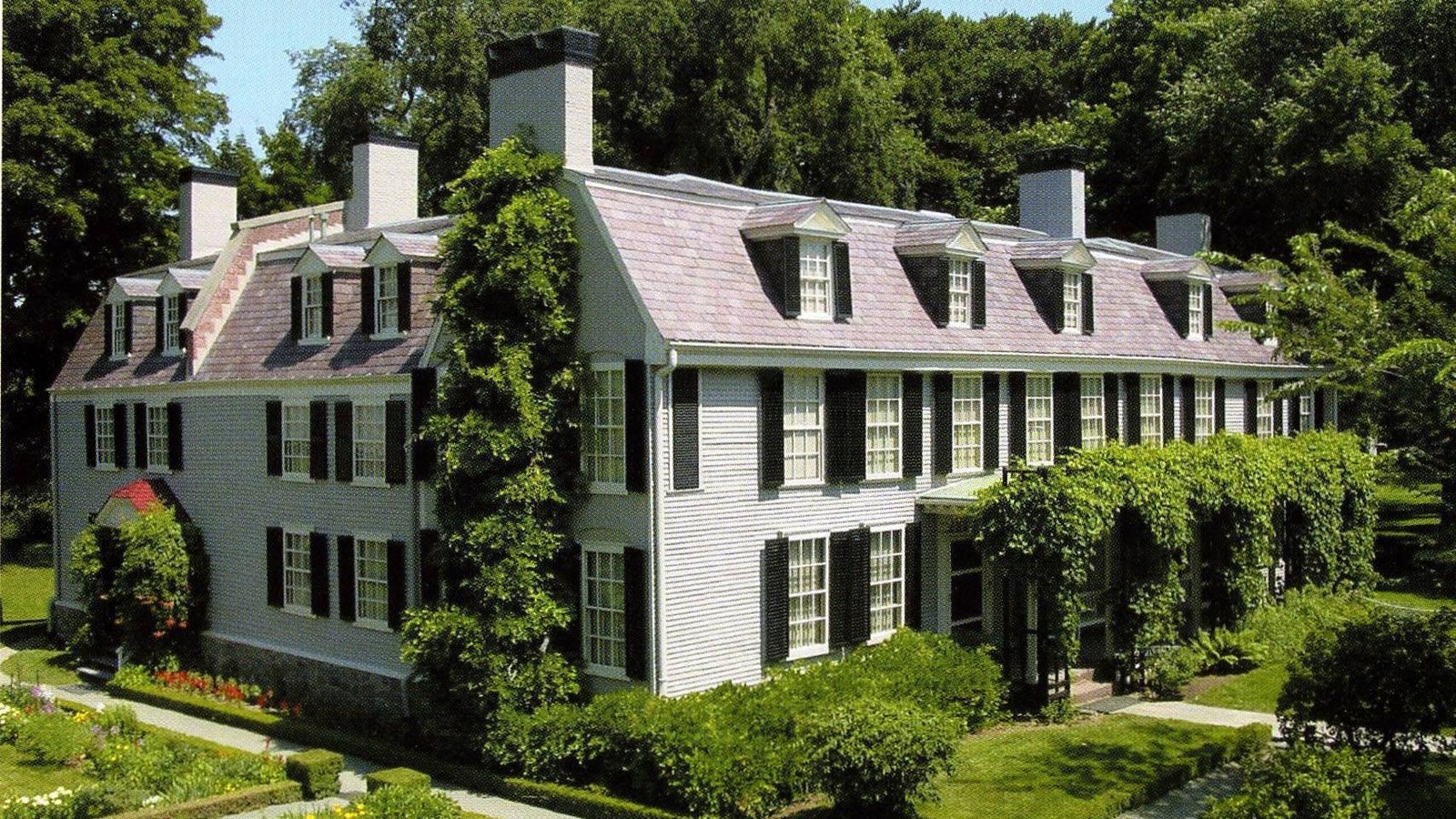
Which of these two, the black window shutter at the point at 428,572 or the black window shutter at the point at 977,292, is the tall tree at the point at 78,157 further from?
the black window shutter at the point at 977,292

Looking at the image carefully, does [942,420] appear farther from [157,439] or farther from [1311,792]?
[157,439]

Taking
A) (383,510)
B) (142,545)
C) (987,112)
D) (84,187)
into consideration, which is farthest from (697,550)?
(987,112)

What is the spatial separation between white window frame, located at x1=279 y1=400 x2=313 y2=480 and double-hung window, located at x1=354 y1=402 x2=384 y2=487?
1.44 metres

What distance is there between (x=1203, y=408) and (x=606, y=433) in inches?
656

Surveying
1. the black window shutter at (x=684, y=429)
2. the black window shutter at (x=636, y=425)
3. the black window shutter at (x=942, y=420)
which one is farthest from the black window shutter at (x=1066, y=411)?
the black window shutter at (x=636, y=425)

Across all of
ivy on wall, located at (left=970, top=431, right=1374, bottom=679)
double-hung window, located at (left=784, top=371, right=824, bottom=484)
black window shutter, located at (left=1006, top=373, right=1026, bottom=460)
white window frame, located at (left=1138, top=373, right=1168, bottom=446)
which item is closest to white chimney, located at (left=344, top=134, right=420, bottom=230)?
double-hung window, located at (left=784, top=371, right=824, bottom=484)

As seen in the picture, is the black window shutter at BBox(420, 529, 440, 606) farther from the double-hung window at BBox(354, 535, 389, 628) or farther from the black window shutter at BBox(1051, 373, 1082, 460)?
the black window shutter at BBox(1051, 373, 1082, 460)

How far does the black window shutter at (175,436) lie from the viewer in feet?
97.5

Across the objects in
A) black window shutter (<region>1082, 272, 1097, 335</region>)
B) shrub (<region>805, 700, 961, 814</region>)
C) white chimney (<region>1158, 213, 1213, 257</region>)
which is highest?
white chimney (<region>1158, 213, 1213, 257</region>)

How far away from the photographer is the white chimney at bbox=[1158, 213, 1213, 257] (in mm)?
37938

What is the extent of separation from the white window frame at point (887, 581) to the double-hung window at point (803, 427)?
185 centimetres

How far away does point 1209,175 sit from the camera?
41.2 metres

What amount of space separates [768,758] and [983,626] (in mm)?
9608

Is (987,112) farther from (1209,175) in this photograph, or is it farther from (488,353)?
(488,353)
